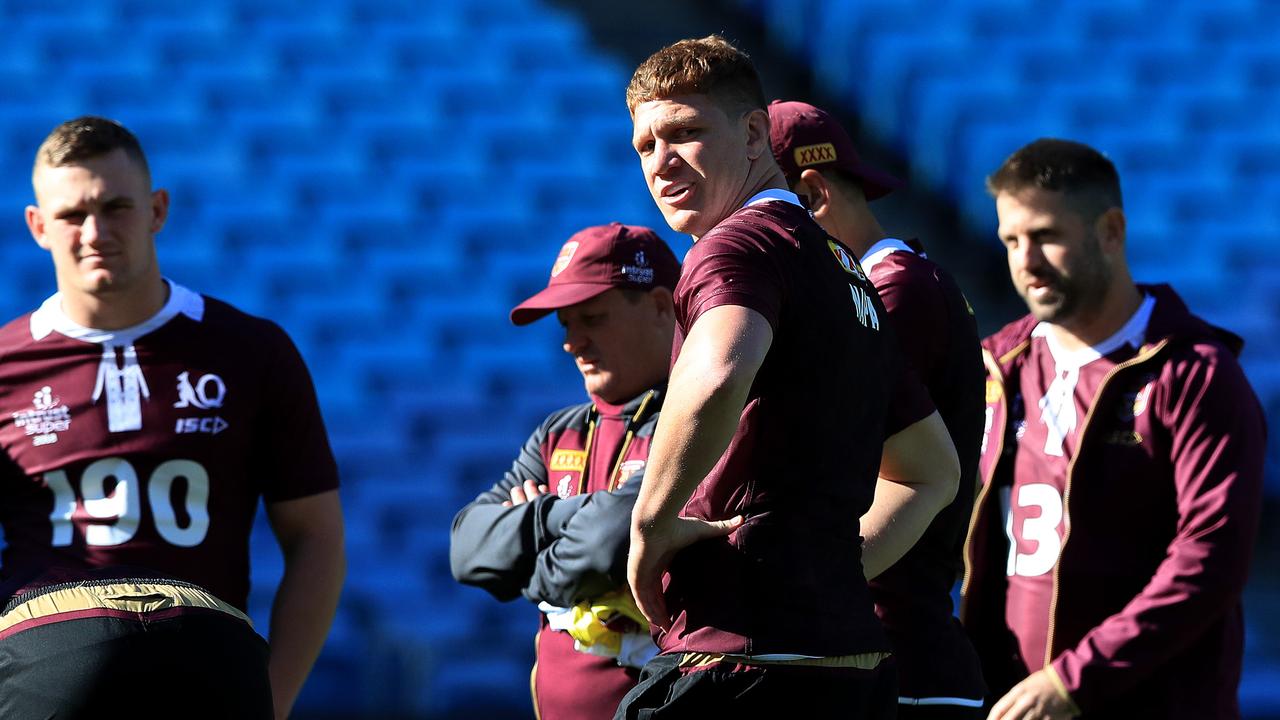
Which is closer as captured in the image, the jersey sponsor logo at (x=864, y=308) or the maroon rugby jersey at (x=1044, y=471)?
the jersey sponsor logo at (x=864, y=308)

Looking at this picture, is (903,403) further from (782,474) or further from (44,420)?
(44,420)

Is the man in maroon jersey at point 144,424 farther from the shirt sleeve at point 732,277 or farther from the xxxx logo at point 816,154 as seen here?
the shirt sleeve at point 732,277

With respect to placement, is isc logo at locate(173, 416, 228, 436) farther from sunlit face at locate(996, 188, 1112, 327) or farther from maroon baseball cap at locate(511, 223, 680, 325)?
sunlit face at locate(996, 188, 1112, 327)

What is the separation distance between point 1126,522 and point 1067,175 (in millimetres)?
732

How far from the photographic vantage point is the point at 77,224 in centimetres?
307

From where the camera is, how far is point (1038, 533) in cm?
305

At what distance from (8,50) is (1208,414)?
622 cm

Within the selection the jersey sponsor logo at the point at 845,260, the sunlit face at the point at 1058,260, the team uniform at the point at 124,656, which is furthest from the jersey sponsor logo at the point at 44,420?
the sunlit face at the point at 1058,260

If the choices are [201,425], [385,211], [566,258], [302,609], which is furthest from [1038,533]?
[385,211]

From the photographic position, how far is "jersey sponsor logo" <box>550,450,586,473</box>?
112 inches

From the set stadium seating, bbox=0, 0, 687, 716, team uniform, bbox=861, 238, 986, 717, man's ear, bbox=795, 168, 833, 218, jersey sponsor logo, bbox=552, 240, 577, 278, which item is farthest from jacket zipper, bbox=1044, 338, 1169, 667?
stadium seating, bbox=0, 0, 687, 716

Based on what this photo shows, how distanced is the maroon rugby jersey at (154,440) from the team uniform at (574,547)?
497 mm

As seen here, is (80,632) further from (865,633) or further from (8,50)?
(8,50)

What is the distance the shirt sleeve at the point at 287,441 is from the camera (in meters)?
3.08
